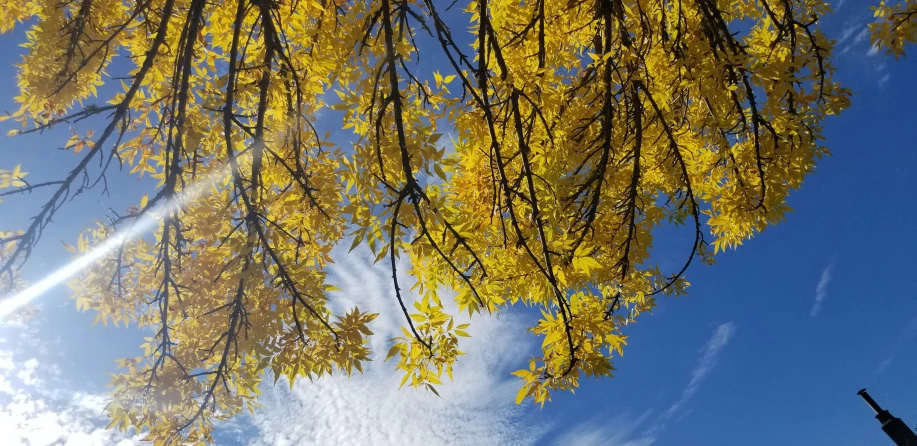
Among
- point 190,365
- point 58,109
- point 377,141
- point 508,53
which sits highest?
point 58,109

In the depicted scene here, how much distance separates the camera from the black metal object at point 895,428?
11.7 metres

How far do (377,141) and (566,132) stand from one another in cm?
136

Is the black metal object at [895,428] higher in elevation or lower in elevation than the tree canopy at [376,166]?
lower

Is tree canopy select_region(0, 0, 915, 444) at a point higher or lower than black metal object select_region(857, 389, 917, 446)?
higher

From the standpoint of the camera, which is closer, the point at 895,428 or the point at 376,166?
the point at 376,166

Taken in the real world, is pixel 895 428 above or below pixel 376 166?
below

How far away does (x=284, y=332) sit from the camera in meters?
2.23

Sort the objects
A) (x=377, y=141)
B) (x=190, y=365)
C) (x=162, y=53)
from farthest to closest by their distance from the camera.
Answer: (x=162, y=53), (x=190, y=365), (x=377, y=141)

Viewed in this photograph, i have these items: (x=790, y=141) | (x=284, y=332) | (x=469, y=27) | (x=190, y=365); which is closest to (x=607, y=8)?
(x=469, y=27)

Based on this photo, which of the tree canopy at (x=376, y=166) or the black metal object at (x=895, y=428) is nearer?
the tree canopy at (x=376, y=166)

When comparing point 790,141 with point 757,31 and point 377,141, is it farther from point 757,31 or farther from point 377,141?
point 377,141

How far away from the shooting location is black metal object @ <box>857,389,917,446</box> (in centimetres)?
1166

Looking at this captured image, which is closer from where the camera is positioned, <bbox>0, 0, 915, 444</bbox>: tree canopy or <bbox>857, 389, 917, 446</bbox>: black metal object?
<bbox>0, 0, 915, 444</bbox>: tree canopy

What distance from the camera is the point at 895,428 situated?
1180cm
